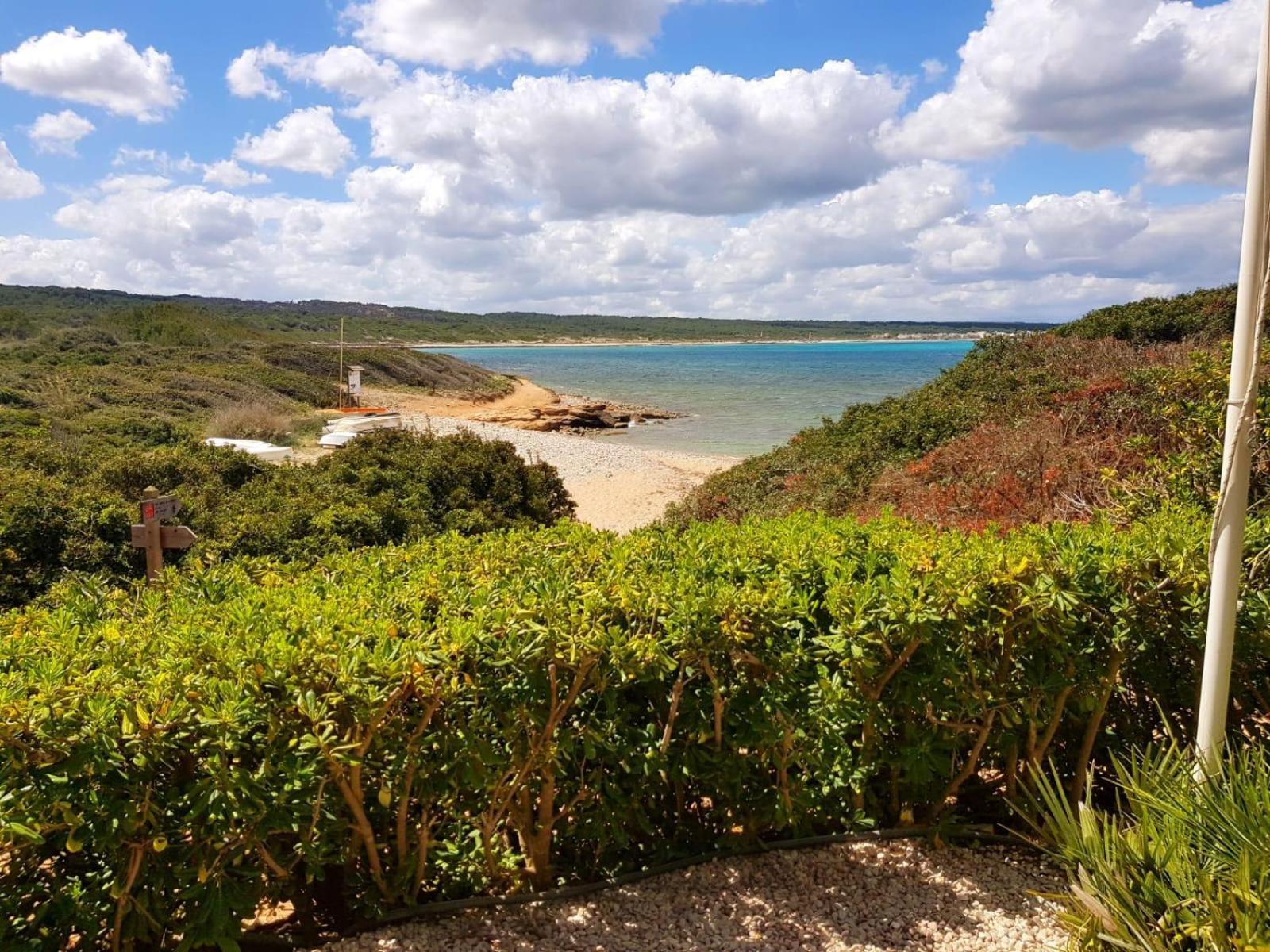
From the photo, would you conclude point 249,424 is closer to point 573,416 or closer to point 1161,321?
point 573,416

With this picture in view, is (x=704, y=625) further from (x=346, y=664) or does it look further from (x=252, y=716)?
(x=252, y=716)

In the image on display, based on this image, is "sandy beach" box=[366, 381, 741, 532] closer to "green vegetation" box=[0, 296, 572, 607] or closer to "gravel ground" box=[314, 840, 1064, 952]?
"green vegetation" box=[0, 296, 572, 607]

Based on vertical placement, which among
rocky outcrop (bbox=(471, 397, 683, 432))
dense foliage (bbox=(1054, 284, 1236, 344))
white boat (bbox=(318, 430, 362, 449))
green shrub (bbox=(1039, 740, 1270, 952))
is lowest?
rocky outcrop (bbox=(471, 397, 683, 432))

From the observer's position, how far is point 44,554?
281 inches

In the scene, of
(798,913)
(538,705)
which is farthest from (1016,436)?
(538,705)

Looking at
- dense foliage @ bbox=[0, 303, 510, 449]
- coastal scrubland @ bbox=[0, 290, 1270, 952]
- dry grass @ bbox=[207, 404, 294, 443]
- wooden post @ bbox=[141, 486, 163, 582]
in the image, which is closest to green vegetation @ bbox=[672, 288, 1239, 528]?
coastal scrubland @ bbox=[0, 290, 1270, 952]

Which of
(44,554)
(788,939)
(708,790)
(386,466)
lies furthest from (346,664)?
(386,466)

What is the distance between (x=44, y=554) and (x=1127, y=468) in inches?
381

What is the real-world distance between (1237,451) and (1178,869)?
3.87ft

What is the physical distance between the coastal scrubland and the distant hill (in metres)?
59.1

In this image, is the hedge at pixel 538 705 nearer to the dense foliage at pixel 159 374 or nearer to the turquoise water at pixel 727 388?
the dense foliage at pixel 159 374

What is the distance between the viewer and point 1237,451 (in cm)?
242

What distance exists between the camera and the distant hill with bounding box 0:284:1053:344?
8356cm

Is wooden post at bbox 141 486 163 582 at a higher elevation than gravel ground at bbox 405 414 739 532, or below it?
higher
